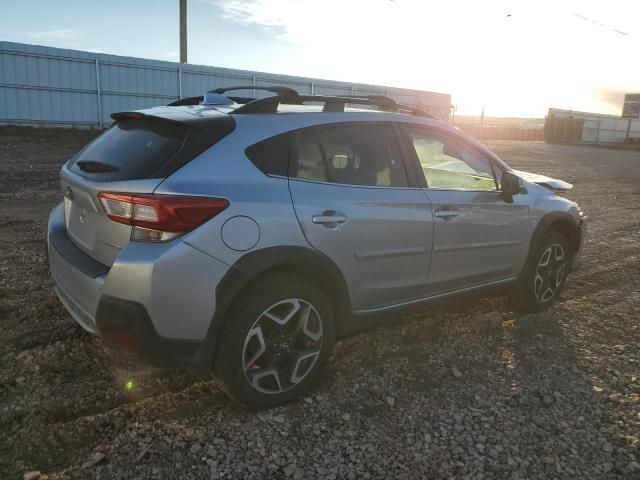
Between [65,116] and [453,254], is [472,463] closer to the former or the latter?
[453,254]

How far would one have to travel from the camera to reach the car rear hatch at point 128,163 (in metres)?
2.59

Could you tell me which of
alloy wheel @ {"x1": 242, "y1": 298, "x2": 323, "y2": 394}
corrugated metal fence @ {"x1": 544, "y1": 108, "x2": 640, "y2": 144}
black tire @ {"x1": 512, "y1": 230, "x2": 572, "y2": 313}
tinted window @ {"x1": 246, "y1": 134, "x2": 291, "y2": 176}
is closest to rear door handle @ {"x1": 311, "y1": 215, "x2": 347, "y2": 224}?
tinted window @ {"x1": 246, "y1": 134, "x2": 291, "y2": 176}

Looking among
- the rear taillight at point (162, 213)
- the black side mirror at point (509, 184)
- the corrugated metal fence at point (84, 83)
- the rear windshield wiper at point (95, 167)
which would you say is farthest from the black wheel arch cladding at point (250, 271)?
the corrugated metal fence at point (84, 83)

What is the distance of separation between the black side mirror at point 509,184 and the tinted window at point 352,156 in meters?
0.99

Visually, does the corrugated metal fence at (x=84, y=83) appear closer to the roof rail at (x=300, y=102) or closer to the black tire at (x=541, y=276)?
the roof rail at (x=300, y=102)

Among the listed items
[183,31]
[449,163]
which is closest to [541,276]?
[449,163]

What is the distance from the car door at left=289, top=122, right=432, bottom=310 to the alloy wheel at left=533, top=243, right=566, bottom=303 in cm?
149

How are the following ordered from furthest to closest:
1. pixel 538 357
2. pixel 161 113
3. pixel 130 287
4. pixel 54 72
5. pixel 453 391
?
pixel 54 72, pixel 538 357, pixel 453 391, pixel 161 113, pixel 130 287

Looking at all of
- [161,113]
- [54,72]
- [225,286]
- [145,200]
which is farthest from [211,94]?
[54,72]

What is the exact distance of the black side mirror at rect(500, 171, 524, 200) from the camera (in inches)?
156

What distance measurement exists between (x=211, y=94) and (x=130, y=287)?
5.26 ft

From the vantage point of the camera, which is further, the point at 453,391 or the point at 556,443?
the point at 453,391

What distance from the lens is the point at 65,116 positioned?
20.8m

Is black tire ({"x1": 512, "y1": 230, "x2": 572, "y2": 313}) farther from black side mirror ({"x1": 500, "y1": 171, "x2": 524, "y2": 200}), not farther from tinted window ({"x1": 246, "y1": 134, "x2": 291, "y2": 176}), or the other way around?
tinted window ({"x1": 246, "y1": 134, "x2": 291, "y2": 176})
